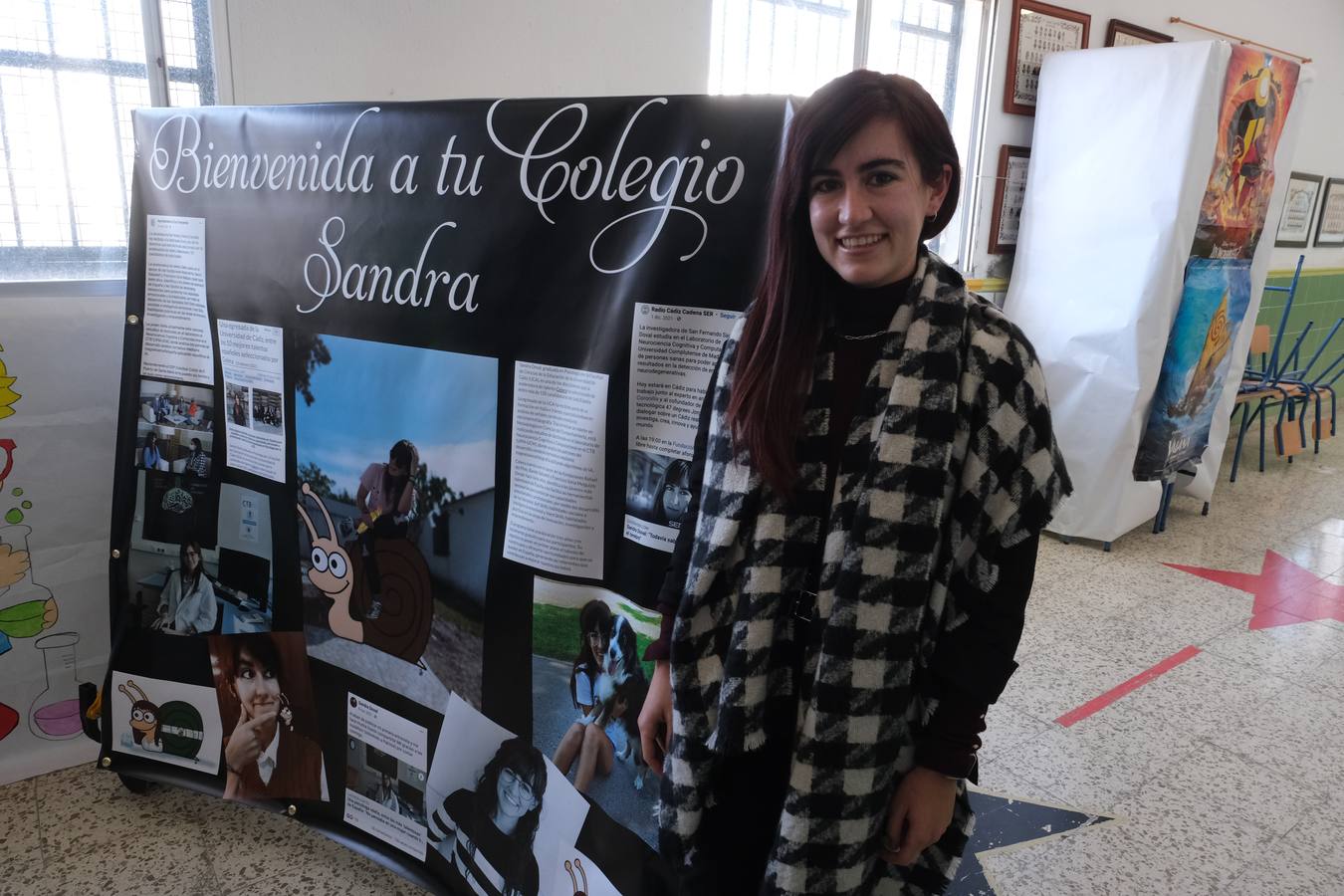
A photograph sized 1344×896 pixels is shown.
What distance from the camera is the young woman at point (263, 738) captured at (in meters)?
1.77

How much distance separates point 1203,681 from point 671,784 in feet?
7.28

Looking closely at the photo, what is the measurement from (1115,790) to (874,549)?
Answer: 1.62 metres

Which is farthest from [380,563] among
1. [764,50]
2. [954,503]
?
[764,50]

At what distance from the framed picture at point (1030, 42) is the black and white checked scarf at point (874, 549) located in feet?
10.5

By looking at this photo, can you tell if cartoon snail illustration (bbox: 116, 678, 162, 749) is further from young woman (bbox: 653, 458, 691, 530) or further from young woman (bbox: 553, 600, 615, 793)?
young woman (bbox: 653, 458, 691, 530)

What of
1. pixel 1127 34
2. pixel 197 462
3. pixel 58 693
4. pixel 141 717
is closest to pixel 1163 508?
pixel 1127 34

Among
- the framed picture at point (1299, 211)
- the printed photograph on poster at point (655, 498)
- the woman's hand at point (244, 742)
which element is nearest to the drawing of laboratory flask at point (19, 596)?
the woman's hand at point (244, 742)

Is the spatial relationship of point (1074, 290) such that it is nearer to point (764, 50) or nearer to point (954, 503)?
point (764, 50)

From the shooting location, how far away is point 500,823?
1.49 meters

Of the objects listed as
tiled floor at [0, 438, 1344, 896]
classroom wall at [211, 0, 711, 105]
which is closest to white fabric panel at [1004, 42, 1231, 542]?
tiled floor at [0, 438, 1344, 896]

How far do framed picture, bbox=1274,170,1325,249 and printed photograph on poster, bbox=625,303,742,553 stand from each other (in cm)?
553

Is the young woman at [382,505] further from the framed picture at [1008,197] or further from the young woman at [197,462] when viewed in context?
the framed picture at [1008,197]

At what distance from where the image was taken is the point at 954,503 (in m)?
0.93

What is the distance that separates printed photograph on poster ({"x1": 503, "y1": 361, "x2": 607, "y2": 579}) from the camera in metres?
1.31
